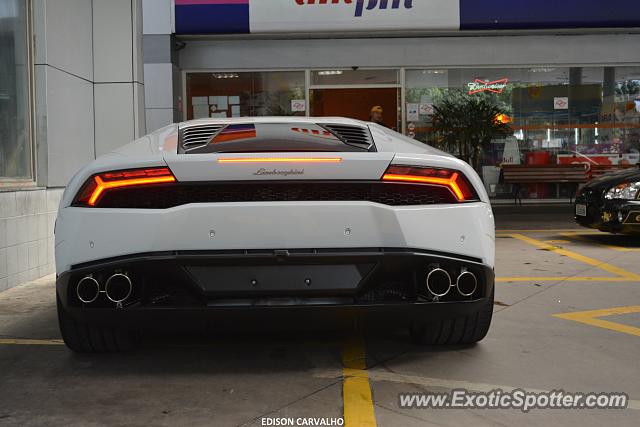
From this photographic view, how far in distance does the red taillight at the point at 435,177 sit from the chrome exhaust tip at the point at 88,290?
138cm

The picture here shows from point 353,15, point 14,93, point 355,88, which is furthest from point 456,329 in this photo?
point 355,88

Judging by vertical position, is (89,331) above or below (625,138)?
below

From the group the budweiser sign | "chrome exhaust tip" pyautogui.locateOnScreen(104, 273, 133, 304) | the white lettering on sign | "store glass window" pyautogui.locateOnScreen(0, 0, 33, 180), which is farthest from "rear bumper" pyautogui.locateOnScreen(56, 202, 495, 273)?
the budweiser sign

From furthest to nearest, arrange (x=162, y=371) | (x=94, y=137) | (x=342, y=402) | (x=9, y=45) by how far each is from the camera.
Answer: (x=94, y=137) → (x=9, y=45) → (x=162, y=371) → (x=342, y=402)

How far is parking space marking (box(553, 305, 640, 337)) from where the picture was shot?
A: 15.5 ft

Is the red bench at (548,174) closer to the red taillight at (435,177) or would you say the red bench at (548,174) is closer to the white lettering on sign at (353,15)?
the white lettering on sign at (353,15)

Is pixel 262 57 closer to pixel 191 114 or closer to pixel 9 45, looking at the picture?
pixel 191 114

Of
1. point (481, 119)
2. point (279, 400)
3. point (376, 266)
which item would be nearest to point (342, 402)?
point (279, 400)

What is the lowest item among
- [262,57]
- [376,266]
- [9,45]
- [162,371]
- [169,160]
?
[162,371]

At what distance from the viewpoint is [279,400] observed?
10.7 ft

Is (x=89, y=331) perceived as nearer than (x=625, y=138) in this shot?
Yes

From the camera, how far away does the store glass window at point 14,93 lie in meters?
6.65

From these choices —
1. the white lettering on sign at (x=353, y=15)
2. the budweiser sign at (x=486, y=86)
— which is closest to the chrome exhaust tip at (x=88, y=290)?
the white lettering on sign at (x=353, y=15)

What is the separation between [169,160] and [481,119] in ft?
43.5
